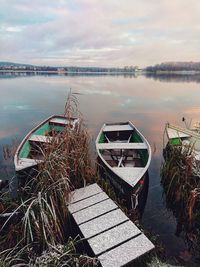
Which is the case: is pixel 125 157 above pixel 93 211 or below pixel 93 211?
below

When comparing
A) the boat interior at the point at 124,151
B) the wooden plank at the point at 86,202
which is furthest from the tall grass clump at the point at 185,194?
the wooden plank at the point at 86,202

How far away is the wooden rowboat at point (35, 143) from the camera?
22.3 feet

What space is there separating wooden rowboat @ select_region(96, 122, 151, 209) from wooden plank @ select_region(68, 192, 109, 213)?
2.58ft

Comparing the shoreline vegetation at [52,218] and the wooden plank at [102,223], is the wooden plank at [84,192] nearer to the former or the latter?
the shoreline vegetation at [52,218]

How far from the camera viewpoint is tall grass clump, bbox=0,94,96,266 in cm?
430

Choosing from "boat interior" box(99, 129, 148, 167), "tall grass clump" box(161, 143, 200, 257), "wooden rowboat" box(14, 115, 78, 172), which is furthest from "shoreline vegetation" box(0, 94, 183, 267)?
"boat interior" box(99, 129, 148, 167)

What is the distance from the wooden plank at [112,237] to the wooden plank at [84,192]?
55.5 inches

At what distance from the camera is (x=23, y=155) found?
8.48 m

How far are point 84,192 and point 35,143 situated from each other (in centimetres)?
393

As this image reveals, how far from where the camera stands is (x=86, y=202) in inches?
226

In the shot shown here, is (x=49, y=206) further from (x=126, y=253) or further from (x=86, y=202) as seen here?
(x=126, y=253)

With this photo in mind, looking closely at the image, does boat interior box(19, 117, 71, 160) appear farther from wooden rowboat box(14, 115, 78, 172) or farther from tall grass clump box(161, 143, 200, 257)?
tall grass clump box(161, 143, 200, 257)

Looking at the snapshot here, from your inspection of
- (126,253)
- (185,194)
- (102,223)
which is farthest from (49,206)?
(185,194)

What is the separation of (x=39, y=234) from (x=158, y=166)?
7049 mm
